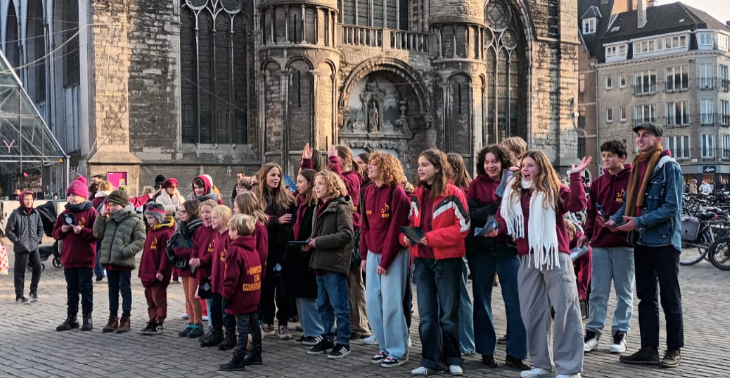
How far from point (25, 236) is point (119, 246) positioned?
132 inches

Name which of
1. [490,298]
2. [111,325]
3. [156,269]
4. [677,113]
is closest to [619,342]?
[490,298]

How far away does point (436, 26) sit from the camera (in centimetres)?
2767

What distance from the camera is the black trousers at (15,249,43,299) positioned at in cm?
1122

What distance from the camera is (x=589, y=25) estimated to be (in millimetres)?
60094

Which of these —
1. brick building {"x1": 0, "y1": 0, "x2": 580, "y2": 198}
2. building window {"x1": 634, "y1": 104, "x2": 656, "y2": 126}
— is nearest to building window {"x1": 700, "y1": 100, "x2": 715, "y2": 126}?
building window {"x1": 634, "y1": 104, "x2": 656, "y2": 126}

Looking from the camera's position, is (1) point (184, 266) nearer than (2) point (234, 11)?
Yes

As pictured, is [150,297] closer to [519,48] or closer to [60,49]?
[60,49]

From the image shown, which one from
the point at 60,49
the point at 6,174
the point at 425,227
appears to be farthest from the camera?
the point at 60,49

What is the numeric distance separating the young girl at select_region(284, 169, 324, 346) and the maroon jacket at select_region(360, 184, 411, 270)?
805 millimetres

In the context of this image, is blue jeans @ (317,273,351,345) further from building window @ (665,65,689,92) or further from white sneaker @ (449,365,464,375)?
building window @ (665,65,689,92)

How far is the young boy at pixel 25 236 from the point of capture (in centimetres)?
1140

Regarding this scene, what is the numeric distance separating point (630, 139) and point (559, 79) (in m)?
26.7

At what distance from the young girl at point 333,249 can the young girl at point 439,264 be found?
89 cm

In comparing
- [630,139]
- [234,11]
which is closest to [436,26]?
[234,11]
